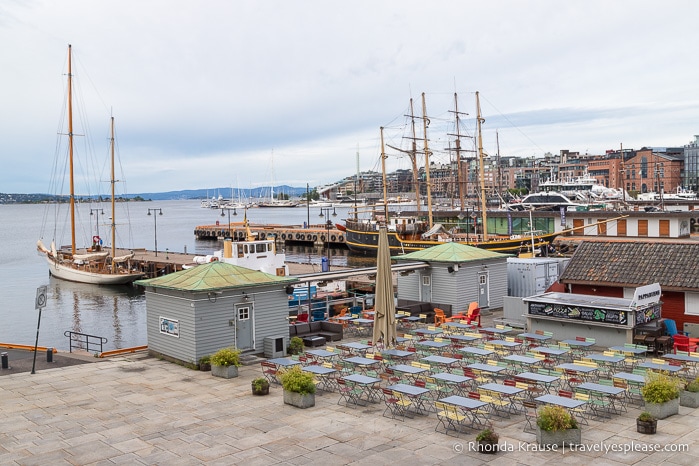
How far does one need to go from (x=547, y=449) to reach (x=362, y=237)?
78.6 metres

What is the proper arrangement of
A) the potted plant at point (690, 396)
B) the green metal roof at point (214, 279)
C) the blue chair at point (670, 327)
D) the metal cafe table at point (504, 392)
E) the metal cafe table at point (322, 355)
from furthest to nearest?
the blue chair at point (670, 327)
the green metal roof at point (214, 279)
the metal cafe table at point (322, 355)
the potted plant at point (690, 396)
the metal cafe table at point (504, 392)

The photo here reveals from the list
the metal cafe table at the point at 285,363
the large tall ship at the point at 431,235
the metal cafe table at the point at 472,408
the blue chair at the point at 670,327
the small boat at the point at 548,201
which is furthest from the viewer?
the small boat at the point at 548,201

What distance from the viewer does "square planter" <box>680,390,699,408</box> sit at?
51.8 ft

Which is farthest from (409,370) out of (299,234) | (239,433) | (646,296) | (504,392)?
(299,234)

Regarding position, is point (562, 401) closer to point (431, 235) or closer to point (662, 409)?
point (662, 409)

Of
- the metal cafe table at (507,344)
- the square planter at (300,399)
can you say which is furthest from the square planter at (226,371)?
the metal cafe table at (507,344)

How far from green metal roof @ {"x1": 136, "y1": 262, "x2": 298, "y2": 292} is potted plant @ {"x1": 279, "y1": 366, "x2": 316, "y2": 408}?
5.98 m

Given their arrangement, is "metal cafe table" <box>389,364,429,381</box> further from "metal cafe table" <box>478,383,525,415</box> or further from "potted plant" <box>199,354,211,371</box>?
"potted plant" <box>199,354,211,371</box>

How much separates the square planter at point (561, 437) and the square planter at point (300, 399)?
586cm

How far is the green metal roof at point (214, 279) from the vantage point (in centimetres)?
2169

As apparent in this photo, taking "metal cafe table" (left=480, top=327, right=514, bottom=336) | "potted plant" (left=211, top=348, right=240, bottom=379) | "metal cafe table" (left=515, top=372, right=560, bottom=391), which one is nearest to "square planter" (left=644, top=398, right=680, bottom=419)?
"metal cafe table" (left=515, top=372, right=560, bottom=391)

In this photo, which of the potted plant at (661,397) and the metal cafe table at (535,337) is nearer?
the potted plant at (661,397)

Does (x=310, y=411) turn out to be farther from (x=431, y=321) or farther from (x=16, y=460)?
(x=431, y=321)

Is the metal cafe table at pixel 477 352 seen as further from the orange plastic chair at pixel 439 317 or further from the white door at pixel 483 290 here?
the white door at pixel 483 290
